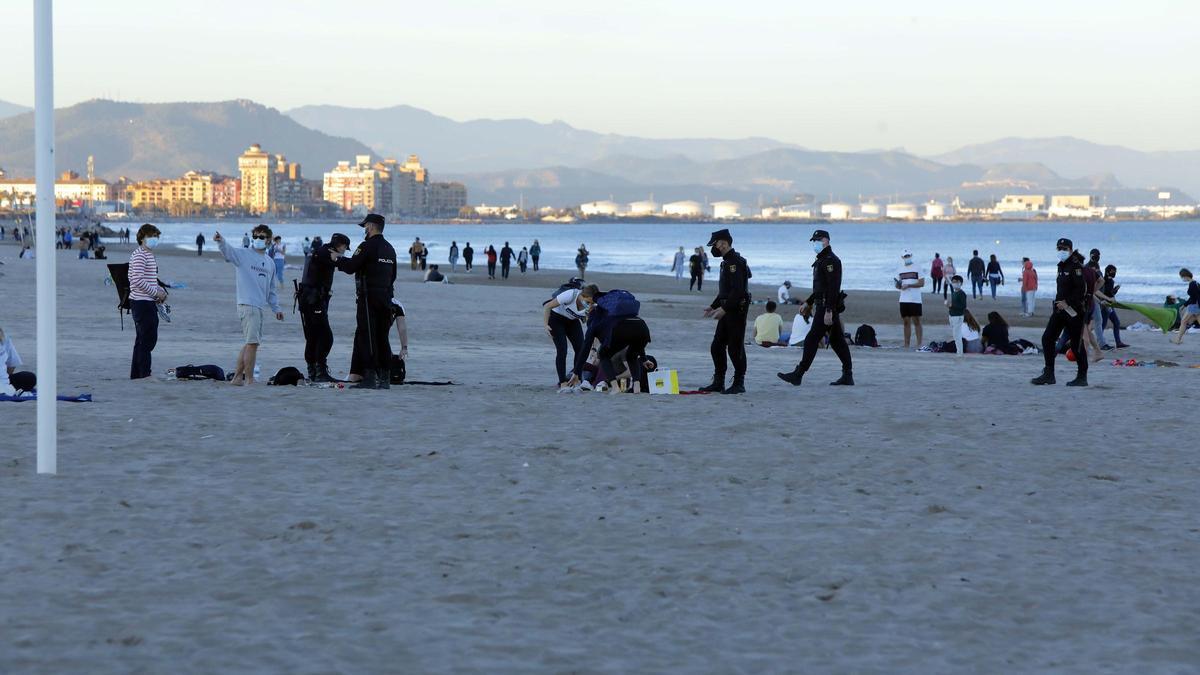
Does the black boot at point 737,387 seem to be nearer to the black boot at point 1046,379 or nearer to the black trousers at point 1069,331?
the black trousers at point 1069,331

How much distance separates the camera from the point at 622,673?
15.6ft

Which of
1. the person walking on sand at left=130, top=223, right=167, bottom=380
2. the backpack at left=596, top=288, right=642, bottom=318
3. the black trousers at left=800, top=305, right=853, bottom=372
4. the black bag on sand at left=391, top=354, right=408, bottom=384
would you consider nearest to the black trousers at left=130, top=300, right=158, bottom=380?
the person walking on sand at left=130, top=223, right=167, bottom=380

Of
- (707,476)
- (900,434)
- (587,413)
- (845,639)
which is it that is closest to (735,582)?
(845,639)

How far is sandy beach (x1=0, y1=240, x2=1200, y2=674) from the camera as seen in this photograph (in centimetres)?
512

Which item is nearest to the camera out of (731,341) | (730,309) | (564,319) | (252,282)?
(252,282)

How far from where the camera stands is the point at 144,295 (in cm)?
1284

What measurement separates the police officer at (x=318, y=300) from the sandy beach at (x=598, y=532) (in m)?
1.07

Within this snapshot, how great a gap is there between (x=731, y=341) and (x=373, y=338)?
3.21m

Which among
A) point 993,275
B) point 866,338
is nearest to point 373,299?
point 866,338

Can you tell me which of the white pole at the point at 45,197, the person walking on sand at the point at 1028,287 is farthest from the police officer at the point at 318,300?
the person walking on sand at the point at 1028,287

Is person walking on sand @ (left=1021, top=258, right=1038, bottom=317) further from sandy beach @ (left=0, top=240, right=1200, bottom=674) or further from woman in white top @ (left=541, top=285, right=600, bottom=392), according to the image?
woman in white top @ (left=541, top=285, right=600, bottom=392)

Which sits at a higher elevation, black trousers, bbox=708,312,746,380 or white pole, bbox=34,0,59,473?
white pole, bbox=34,0,59,473

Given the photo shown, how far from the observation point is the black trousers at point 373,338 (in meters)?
12.5

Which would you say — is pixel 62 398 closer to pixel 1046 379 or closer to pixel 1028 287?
pixel 1046 379
